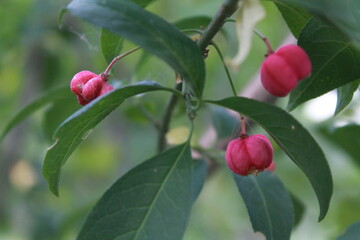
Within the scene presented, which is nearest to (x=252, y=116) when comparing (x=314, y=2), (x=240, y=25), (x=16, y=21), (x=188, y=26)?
(x=240, y=25)

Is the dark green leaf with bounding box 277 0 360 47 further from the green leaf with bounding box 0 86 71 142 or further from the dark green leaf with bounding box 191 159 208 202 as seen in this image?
the green leaf with bounding box 0 86 71 142

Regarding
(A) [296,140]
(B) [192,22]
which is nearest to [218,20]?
(A) [296,140]

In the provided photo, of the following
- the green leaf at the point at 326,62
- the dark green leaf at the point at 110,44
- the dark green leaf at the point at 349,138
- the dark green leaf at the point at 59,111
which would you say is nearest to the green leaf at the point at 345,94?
the green leaf at the point at 326,62

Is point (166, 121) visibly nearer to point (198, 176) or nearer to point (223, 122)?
point (198, 176)

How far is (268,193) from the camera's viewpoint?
4.20 ft

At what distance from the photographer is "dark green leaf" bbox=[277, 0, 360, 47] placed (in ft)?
2.56

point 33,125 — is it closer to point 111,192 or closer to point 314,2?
point 111,192

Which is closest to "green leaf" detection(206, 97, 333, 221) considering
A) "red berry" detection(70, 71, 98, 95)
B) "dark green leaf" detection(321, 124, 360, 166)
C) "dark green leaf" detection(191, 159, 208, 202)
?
"red berry" detection(70, 71, 98, 95)

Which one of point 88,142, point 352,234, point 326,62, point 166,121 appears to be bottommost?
point 88,142

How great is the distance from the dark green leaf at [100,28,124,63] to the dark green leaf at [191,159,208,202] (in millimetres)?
394

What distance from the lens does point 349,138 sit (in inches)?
68.1

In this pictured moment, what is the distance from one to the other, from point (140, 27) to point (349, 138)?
3.46ft

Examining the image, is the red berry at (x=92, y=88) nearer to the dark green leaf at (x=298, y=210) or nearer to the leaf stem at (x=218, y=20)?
the leaf stem at (x=218, y=20)

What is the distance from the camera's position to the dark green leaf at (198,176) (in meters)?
1.34
